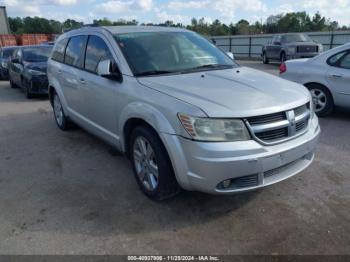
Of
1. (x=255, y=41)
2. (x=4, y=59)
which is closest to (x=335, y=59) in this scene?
(x=4, y=59)

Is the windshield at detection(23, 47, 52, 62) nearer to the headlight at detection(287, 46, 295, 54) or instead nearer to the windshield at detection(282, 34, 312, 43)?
the headlight at detection(287, 46, 295, 54)

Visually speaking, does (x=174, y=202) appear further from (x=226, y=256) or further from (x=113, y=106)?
(x=113, y=106)

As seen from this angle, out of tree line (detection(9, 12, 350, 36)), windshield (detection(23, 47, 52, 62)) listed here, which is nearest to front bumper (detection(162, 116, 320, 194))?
windshield (detection(23, 47, 52, 62))

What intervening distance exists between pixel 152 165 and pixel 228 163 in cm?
94

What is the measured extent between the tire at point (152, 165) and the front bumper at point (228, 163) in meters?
0.15

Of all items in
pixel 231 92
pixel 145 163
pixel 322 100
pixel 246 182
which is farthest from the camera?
pixel 322 100

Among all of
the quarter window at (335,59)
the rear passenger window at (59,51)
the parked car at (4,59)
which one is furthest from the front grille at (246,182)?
the parked car at (4,59)

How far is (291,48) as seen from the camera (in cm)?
1712

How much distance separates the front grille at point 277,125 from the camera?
300 centimetres

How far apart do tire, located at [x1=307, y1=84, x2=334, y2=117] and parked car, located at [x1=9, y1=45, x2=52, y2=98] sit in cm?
740

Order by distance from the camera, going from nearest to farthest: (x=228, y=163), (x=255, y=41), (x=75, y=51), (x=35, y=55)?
(x=228, y=163) < (x=75, y=51) < (x=35, y=55) < (x=255, y=41)

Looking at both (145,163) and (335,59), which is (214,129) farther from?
(335,59)

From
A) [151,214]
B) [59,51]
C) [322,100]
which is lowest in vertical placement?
[151,214]

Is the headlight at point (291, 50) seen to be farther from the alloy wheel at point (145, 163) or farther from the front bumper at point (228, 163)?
the alloy wheel at point (145, 163)
